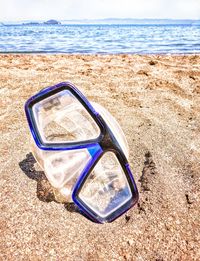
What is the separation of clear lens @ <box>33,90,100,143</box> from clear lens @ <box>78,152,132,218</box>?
0.67 feet

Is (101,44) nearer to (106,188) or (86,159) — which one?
(106,188)

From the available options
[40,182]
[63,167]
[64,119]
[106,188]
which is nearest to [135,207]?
[106,188]

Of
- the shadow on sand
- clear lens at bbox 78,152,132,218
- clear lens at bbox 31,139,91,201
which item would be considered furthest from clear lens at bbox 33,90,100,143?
the shadow on sand

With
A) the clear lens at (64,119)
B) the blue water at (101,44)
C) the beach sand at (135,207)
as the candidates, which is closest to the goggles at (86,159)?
the clear lens at (64,119)

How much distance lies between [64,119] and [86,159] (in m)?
0.73

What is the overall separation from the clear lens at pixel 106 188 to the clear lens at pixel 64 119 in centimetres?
21

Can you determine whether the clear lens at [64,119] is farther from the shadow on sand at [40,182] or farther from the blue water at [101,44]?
the blue water at [101,44]

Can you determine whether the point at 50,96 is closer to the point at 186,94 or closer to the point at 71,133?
the point at 71,133

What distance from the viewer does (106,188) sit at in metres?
1.80

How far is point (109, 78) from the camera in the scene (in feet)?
16.6

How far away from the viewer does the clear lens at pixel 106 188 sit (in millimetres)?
1606

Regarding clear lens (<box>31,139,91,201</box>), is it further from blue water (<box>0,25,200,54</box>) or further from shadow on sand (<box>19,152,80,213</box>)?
blue water (<box>0,25,200,54</box>)

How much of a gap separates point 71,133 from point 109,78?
2935 millimetres

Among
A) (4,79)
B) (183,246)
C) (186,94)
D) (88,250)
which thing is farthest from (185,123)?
(4,79)
